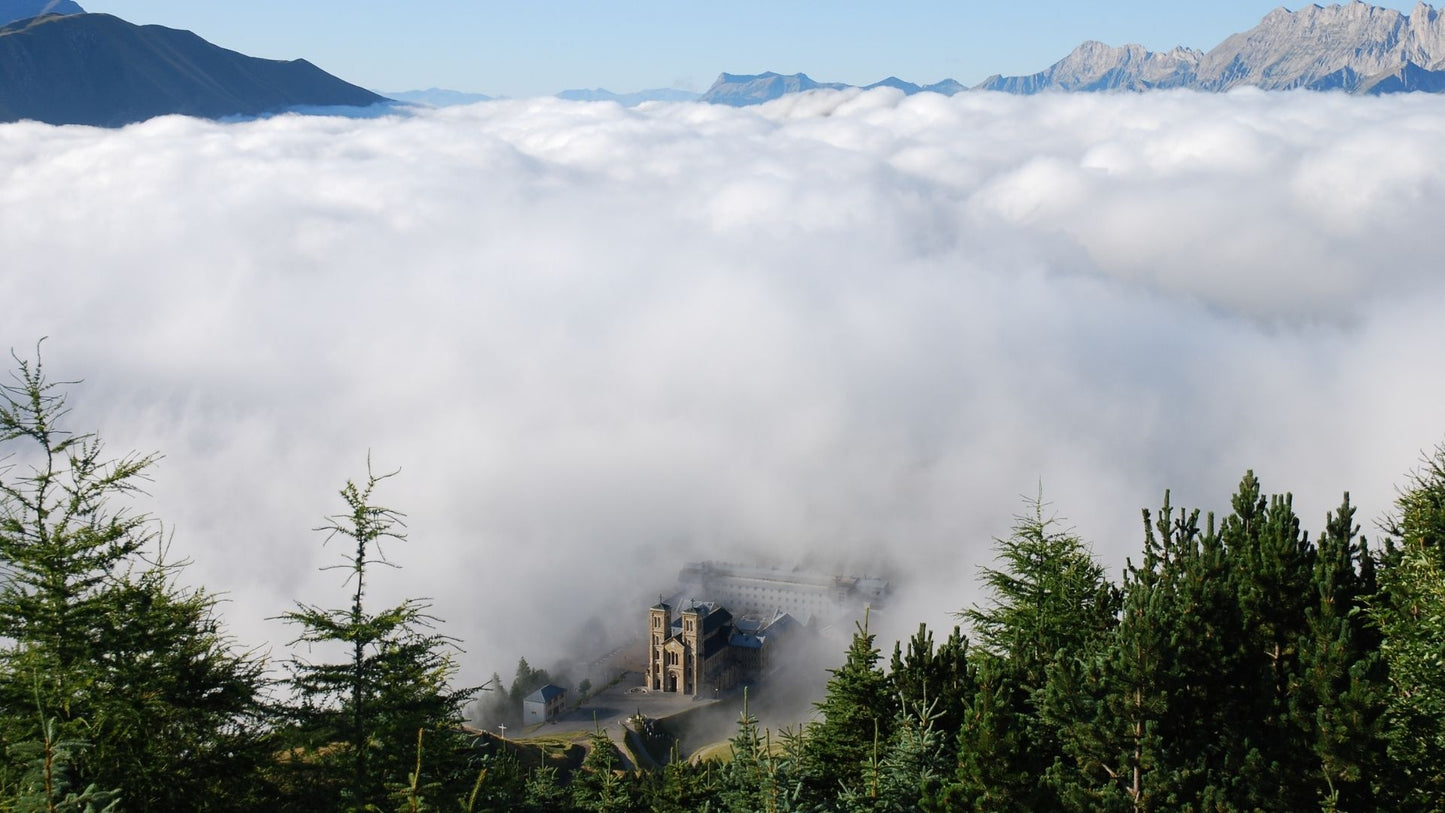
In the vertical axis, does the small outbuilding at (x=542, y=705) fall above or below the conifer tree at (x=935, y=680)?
below

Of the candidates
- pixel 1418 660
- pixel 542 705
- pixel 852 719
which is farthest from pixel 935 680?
pixel 542 705

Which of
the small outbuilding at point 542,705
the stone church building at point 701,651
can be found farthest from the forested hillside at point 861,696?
the stone church building at point 701,651

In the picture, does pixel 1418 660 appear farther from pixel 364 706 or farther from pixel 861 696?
pixel 364 706

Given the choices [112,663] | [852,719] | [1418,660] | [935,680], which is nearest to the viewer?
[112,663]

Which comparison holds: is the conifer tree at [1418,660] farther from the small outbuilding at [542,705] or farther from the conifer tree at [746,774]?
the small outbuilding at [542,705]

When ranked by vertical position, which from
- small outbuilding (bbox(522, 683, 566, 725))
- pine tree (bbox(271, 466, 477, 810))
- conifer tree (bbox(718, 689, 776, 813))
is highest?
pine tree (bbox(271, 466, 477, 810))

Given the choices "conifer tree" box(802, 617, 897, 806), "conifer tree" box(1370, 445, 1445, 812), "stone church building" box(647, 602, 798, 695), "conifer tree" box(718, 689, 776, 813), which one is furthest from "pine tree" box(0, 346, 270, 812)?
"stone church building" box(647, 602, 798, 695)

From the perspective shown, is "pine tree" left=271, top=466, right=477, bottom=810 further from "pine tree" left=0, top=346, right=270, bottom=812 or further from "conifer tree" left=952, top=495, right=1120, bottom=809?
"conifer tree" left=952, top=495, right=1120, bottom=809
